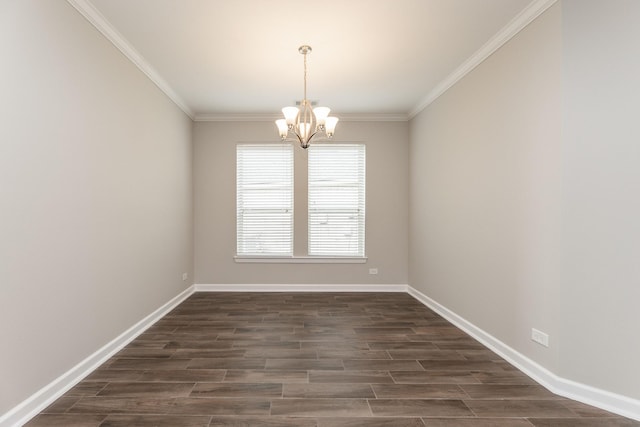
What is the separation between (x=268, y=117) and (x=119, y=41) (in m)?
2.56

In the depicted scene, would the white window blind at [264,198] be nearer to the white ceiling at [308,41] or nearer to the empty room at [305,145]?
the empty room at [305,145]

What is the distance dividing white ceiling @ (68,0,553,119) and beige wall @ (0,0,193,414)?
0.38m

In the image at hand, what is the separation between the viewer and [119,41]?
10.2ft

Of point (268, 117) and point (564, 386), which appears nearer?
point (564, 386)

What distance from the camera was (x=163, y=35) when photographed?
10.2 ft

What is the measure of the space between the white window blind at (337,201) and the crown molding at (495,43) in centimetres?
158

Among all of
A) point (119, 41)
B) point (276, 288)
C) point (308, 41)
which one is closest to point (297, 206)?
point (276, 288)

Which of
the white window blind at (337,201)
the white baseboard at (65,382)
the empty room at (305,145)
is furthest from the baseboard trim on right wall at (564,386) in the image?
the white baseboard at (65,382)

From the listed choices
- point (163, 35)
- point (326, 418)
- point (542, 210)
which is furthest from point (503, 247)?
point (163, 35)

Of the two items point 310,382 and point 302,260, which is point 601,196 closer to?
point 310,382

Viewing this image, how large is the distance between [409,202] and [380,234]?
2.30 feet

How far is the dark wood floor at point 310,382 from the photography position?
6.93 ft

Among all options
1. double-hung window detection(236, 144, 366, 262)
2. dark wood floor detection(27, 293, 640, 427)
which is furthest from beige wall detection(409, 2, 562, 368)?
double-hung window detection(236, 144, 366, 262)

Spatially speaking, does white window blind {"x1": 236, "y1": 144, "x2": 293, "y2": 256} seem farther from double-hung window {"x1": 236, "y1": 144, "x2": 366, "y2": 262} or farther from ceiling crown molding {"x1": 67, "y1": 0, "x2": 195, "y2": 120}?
ceiling crown molding {"x1": 67, "y1": 0, "x2": 195, "y2": 120}
